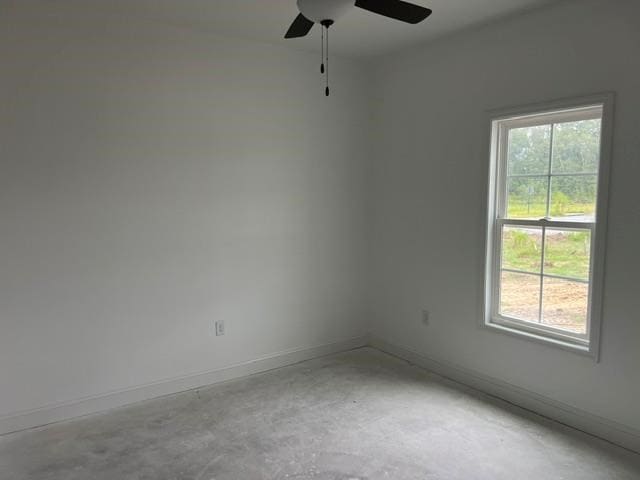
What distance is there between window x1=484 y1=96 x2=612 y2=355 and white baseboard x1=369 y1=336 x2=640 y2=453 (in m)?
0.40

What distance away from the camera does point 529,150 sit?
2.96 meters

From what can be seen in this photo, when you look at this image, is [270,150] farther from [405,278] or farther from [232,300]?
[405,278]

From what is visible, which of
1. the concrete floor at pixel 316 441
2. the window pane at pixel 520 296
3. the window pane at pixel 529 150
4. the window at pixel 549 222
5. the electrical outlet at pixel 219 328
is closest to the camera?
the concrete floor at pixel 316 441

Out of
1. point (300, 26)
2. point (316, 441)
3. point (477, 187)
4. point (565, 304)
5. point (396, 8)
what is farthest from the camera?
point (477, 187)

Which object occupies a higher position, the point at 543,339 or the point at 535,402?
the point at 543,339

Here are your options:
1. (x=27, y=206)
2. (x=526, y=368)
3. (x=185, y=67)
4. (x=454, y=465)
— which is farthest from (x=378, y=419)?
(x=185, y=67)

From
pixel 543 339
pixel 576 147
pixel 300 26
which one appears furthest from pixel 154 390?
pixel 576 147

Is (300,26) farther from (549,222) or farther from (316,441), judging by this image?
(316,441)

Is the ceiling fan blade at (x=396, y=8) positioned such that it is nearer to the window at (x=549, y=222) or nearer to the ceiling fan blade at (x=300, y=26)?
the ceiling fan blade at (x=300, y=26)

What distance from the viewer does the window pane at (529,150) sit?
2.86 m

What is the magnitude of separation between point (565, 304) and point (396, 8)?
2099 millimetres

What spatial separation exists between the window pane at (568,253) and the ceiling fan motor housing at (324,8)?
6.51 ft

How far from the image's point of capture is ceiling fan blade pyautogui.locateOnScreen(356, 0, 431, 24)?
6.23 ft

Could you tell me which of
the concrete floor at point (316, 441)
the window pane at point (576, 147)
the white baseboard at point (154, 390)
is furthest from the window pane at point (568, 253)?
the white baseboard at point (154, 390)
